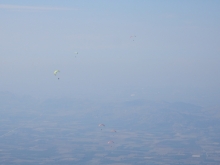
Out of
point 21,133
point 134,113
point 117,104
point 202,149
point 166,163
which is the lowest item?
point 166,163

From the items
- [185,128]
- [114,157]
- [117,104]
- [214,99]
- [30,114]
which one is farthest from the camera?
[214,99]

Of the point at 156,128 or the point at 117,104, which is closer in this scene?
the point at 156,128

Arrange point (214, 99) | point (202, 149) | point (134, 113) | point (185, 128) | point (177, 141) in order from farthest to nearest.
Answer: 1. point (214, 99)
2. point (134, 113)
3. point (185, 128)
4. point (177, 141)
5. point (202, 149)

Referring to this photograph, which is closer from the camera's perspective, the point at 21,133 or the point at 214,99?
the point at 21,133

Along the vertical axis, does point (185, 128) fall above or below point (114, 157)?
above

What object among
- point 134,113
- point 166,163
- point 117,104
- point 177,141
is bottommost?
point 166,163

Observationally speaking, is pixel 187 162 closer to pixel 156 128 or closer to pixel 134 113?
pixel 156 128

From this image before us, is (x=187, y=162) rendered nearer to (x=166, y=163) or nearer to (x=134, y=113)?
(x=166, y=163)

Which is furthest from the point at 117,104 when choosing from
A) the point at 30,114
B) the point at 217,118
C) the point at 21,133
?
the point at 21,133

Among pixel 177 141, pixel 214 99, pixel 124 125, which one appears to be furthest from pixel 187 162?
pixel 214 99
